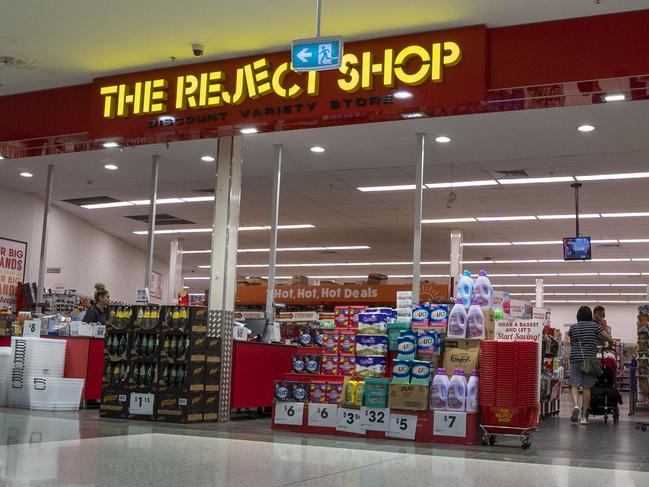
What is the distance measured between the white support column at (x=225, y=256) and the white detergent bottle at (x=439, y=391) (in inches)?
106

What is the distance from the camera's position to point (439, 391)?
273 inches

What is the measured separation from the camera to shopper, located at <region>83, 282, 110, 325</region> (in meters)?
10.3

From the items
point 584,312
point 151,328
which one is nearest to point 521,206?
point 584,312

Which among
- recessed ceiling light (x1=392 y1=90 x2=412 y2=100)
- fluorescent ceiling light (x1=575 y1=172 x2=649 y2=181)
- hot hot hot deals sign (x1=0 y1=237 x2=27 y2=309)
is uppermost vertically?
fluorescent ceiling light (x1=575 y1=172 x2=649 y2=181)

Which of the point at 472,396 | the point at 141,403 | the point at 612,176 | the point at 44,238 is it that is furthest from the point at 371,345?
the point at 44,238

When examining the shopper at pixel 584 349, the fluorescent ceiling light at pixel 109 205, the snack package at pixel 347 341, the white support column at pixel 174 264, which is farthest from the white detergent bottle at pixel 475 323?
the white support column at pixel 174 264

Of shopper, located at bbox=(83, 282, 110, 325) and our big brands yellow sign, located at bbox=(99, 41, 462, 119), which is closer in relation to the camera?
our big brands yellow sign, located at bbox=(99, 41, 462, 119)

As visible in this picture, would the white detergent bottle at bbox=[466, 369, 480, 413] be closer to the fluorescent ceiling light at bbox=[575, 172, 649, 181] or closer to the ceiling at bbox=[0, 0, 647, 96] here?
the ceiling at bbox=[0, 0, 647, 96]

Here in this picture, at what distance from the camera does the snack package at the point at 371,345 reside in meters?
7.47

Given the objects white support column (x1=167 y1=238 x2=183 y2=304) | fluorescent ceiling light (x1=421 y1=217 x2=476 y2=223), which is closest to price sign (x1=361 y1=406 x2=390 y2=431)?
fluorescent ceiling light (x1=421 y1=217 x2=476 y2=223)

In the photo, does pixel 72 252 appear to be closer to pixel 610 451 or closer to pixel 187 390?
pixel 187 390

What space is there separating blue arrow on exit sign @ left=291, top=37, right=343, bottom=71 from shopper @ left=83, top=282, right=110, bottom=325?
17.2ft

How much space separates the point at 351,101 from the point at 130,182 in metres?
6.65

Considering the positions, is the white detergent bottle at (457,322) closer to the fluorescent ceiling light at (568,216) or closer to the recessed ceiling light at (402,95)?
the recessed ceiling light at (402,95)
